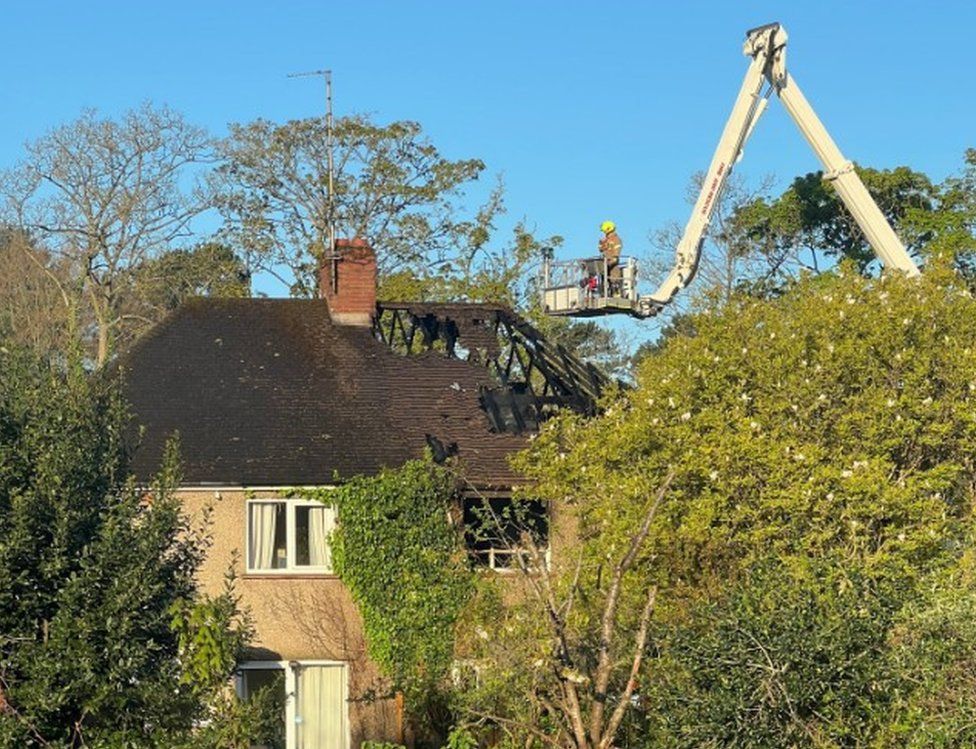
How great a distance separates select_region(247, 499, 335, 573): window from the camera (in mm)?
26125

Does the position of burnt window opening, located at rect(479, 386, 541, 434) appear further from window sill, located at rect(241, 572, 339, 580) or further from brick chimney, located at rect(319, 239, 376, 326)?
window sill, located at rect(241, 572, 339, 580)

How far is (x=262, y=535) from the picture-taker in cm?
2617

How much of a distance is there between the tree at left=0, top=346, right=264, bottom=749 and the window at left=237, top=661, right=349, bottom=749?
35.6 ft

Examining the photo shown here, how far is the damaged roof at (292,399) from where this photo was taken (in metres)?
26.2

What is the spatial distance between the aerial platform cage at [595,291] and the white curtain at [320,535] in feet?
26.2

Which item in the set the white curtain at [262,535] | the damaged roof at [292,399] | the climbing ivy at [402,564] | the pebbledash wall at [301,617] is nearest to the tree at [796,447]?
the climbing ivy at [402,564]

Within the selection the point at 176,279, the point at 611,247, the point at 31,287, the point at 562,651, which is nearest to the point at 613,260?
the point at 611,247

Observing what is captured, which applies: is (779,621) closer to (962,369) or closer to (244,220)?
(962,369)

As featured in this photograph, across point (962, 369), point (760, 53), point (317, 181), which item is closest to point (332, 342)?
point (760, 53)

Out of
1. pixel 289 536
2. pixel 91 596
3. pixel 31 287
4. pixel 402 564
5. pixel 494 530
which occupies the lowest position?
pixel 91 596

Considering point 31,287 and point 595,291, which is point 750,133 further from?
point 31,287

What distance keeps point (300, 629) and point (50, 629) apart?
12320mm

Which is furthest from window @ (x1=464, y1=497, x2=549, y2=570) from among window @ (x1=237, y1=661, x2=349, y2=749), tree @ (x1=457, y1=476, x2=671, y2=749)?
window @ (x1=237, y1=661, x2=349, y2=749)

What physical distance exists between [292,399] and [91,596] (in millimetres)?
14002
